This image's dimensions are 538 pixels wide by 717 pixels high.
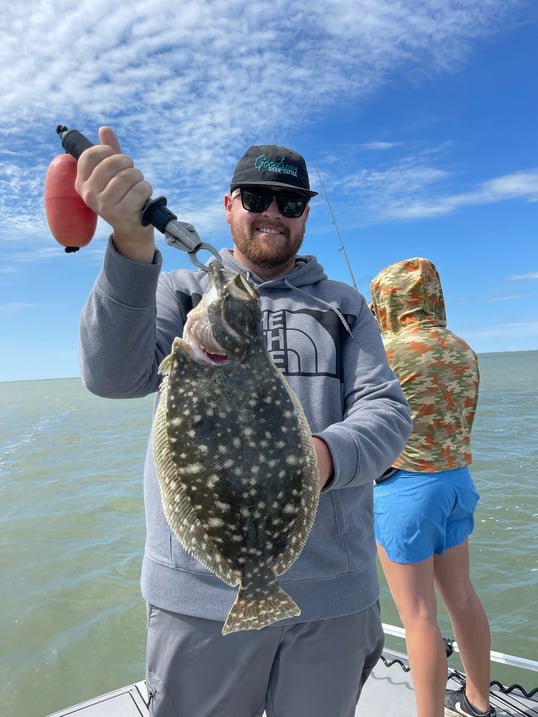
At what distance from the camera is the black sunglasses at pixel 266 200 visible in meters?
2.71

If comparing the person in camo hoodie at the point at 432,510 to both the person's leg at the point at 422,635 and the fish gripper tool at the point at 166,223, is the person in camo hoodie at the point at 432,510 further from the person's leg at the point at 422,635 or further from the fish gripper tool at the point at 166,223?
the fish gripper tool at the point at 166,223

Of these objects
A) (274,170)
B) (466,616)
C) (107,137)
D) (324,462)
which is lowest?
(466,616)

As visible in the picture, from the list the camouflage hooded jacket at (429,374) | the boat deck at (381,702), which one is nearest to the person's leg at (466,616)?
the boat deck at (381,702)

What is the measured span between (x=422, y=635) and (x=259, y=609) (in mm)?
2014

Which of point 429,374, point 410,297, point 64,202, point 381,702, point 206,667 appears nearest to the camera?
point 64,202

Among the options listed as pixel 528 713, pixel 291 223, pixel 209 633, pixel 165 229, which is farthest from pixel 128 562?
pixel 165 229

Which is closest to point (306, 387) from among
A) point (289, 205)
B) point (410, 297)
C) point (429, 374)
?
point (289, 205)

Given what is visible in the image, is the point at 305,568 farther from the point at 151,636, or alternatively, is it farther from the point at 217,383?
the point at 217,383

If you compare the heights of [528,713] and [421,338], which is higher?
[421,338]

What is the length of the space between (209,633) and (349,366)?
136 cm

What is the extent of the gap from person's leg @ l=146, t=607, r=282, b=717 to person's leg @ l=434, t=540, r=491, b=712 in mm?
1785

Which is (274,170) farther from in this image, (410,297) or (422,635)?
(422,635)

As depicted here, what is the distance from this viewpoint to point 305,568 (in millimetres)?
2354

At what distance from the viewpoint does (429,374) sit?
12.2 ft
